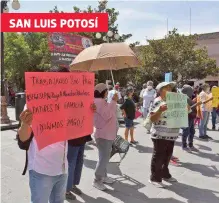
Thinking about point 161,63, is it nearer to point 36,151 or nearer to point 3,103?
point 3,103

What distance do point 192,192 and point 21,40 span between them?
25583 millimetres

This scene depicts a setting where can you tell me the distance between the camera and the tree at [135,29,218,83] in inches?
1110

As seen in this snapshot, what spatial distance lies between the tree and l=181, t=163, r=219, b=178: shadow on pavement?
2277 cm

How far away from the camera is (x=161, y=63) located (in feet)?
95.2

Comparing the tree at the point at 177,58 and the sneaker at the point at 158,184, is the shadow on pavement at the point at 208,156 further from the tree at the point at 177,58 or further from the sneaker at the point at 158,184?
the tree at the point at 177,58

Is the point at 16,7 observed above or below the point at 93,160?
above

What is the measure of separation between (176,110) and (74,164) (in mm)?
1754

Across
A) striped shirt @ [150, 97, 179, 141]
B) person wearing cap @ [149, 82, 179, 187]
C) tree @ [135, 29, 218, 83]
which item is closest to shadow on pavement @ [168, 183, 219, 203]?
person wearing cap @ [149, 82, 179, 187]

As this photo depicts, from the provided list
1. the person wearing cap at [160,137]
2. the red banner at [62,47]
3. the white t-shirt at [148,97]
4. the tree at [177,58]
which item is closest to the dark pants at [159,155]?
the person wearing cap at [160,137]

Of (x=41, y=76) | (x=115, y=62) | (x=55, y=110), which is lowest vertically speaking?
(x=55, y=110)

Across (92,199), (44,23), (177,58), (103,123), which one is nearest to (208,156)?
(103,123)

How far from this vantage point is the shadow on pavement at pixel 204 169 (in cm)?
571

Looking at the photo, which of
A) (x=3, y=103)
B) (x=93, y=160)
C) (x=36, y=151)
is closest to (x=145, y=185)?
(x=93, y=160)

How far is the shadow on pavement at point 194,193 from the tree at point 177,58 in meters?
24.1
